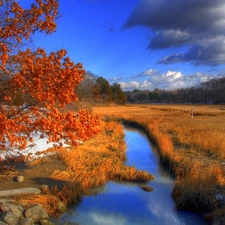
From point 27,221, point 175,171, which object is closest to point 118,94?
point 175,171

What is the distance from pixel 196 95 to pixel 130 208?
375 feet

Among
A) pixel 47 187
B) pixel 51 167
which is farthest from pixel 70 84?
pixel 51 167

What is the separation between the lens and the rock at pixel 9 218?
791 cm

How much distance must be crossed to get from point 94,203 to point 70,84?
4.87 metres

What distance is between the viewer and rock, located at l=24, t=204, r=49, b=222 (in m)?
8.80

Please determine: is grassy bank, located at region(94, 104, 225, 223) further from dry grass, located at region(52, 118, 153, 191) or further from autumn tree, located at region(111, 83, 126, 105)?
autumn tree, located at region(111, 83, 126, 105)

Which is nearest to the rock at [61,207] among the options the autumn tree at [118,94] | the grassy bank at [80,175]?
the grassy bank at [80,175]

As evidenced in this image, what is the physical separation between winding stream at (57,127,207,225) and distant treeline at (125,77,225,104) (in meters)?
98.7

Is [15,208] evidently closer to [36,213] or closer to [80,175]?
[36,213]

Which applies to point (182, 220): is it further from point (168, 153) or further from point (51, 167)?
point (168, 153)

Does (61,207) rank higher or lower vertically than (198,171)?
lower

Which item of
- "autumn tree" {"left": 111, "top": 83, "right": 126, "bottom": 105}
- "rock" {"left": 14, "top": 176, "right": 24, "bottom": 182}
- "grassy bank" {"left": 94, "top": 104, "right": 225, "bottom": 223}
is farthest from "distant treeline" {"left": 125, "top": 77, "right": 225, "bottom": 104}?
"rock" {"left": 14, "top": 176, "right": 24, "bottom": 182}

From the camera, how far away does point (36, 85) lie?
24.7ft

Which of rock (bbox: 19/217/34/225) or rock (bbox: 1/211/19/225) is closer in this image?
rock (bbox: 1/211/19/225)
